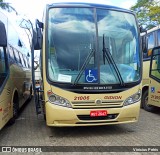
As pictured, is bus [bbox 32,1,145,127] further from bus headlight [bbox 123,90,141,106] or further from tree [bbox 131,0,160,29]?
tree [bbox 131,0,160,29]

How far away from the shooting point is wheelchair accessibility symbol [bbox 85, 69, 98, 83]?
6918mm

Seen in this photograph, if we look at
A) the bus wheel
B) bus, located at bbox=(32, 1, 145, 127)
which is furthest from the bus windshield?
the bus wheel

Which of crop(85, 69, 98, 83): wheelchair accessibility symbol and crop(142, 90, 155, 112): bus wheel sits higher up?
crop(85, 69, 98, 83): wheelchair accessibility symbol

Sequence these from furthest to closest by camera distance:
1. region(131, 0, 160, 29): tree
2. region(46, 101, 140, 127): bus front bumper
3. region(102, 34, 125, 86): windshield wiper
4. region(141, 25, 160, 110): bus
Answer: region(131, 0, 160, 29): tree
region(141, 25, 160, 110): bus
region(102, 34, 125, 86): windshield wiper
region(46, 101, 140, 127): bus front bumper

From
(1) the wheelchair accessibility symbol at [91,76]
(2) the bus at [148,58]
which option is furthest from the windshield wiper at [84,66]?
(2) the bus at [148,58]

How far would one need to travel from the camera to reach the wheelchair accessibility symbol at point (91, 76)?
22.7ft

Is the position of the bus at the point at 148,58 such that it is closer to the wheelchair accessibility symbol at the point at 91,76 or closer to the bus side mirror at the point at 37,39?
the wheelchair accessibility symbol at the point at 91,76

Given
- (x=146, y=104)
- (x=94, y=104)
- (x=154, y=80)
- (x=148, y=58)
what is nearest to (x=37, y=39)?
(x=94, y=104)

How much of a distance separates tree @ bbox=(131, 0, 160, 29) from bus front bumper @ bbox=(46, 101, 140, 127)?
2006 centimetres

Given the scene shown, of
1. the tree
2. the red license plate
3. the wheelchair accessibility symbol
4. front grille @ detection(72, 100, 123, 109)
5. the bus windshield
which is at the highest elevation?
the tree

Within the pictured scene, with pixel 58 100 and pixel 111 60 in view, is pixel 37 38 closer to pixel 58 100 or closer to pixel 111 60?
pixel 58 100

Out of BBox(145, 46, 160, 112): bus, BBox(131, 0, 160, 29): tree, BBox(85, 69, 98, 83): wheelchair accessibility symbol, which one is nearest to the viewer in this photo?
BBox(85, 69, 98, 83): wheelchair accessibility symbol

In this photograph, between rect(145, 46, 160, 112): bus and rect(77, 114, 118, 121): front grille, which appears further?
rect(145, 46, 160, 112): bus

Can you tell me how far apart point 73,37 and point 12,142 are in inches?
113
